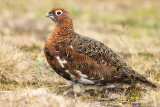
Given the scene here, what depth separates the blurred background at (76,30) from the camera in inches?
206

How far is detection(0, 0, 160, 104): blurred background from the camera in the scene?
523cm

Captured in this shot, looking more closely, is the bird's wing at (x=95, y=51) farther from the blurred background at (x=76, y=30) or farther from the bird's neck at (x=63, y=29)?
the blurred background at (x=76, y=30)

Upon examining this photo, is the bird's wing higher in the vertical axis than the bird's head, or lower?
lower

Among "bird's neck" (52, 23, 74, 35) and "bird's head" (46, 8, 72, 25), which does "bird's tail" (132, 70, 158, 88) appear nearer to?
"bird's neck" (52, 23, 74, 35)

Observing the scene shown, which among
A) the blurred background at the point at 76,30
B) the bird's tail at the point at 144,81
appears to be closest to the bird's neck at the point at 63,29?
the blurred background at the point at 76,30

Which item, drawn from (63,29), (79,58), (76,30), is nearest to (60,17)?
(63,29)

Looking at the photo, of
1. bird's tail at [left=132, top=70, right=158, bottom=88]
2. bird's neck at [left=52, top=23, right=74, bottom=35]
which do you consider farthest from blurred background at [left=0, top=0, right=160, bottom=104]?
bird's neck at [left=52, top=23, right=74, bottom=35]

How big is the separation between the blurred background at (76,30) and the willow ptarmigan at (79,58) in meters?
0.78

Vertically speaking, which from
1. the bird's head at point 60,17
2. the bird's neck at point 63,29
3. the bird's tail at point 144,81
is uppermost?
the bird's head at point 60,17

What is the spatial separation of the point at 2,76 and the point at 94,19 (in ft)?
32.5

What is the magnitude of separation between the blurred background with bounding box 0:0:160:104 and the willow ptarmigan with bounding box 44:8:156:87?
2.56 feet

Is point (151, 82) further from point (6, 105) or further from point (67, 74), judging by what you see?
point (6, 105)

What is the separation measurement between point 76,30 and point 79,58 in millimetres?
1729

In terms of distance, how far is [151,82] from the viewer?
477 cm
